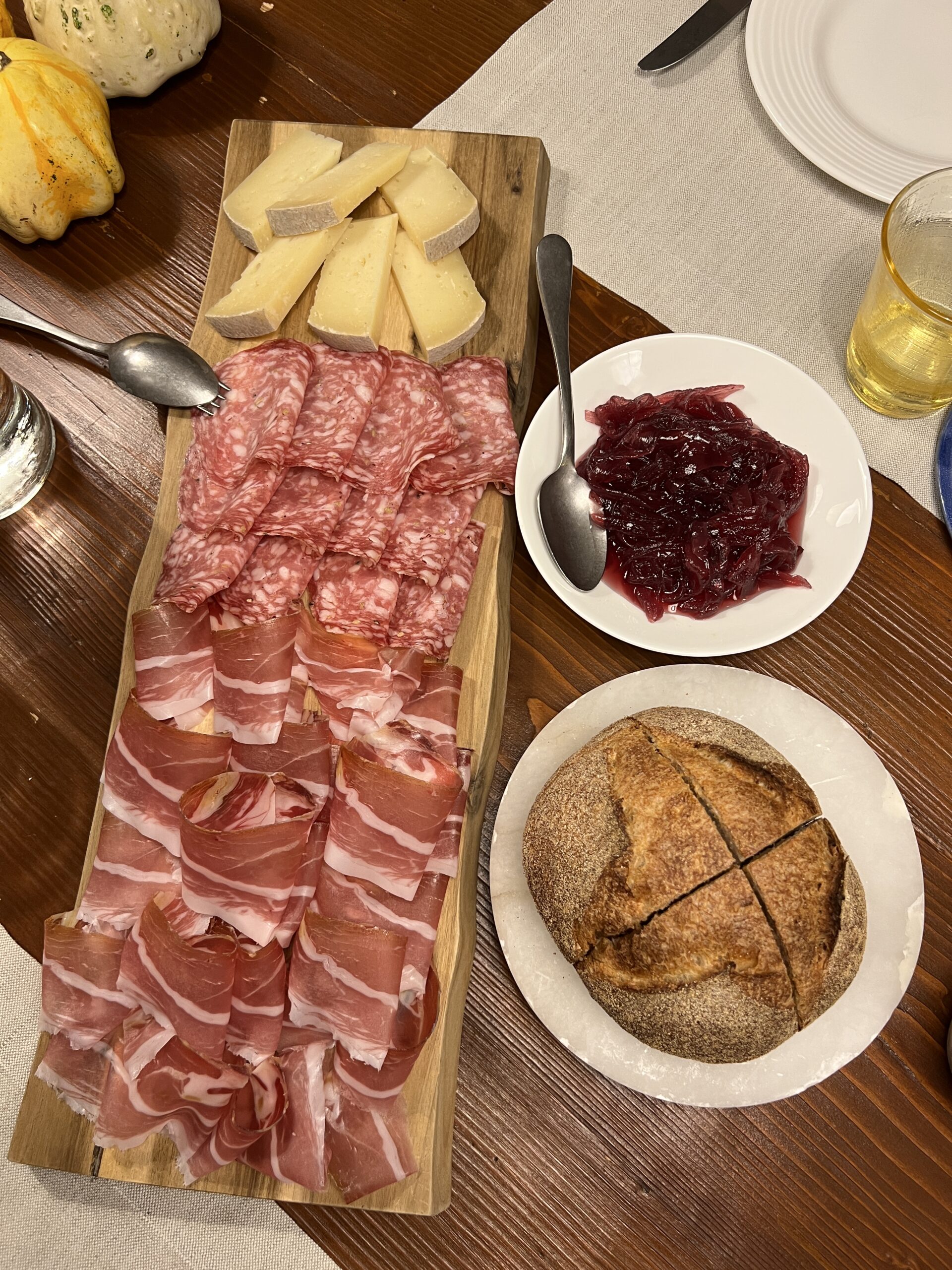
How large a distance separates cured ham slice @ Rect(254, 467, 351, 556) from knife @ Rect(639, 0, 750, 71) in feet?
3.88

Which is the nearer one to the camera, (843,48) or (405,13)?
(843,48)

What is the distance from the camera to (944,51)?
77.4 inches

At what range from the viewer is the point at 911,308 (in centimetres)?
162

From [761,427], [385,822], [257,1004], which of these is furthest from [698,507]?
[257,1004]

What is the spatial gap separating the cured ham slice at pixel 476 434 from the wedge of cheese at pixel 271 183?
49 cm

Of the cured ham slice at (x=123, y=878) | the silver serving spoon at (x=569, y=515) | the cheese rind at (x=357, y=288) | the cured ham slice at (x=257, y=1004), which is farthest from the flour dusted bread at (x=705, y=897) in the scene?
the cheese rind at (x=357, y=288)

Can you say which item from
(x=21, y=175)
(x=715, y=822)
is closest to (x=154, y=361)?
(x=21, y=175)

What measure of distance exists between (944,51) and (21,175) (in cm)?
187

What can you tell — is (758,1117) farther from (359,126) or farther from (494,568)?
(359,126)

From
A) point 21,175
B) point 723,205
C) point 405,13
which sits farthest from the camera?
point 405,13

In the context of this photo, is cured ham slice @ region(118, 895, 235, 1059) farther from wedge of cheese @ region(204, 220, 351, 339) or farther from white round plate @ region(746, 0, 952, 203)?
white round plate @ region(746, 0, 952, 203)

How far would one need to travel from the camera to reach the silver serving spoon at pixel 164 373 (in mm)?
1809

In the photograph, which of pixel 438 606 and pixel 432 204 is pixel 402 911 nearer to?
pixel 438 606

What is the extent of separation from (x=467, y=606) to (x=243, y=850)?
0.57 metres
